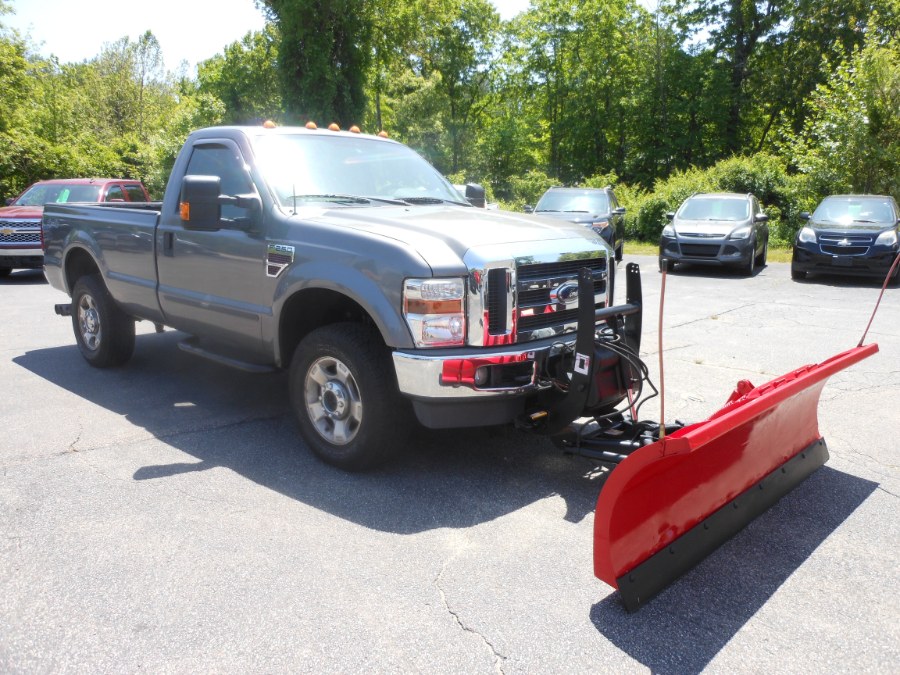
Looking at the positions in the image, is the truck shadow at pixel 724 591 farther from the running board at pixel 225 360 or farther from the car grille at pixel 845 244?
the car grille at pixel 845 244

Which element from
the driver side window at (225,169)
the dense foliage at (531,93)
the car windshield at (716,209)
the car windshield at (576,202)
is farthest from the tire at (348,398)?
the dense foliage at (531,93)

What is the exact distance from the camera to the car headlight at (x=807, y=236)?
1395cm

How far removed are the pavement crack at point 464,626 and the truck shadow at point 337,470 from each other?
51 cm

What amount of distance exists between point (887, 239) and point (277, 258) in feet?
41.1

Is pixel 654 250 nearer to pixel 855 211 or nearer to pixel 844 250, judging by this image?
pixel 855 211

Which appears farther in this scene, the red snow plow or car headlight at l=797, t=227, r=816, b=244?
car headlight at l=797, t=227, r=816, b=244

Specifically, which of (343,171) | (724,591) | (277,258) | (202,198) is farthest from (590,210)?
(724,591)

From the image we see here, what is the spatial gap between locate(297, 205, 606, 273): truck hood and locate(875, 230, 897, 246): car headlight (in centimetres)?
1076

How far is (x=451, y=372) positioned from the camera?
393 cm

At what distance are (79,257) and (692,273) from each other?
12080mm

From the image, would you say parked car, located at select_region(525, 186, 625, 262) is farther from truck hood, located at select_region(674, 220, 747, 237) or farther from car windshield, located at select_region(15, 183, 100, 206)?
car windshield, located at select_region(15, 183, 100, 206)

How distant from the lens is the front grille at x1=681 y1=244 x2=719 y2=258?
15.0 metres

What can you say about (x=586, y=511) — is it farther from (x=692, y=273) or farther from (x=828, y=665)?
(x=692, y=273)

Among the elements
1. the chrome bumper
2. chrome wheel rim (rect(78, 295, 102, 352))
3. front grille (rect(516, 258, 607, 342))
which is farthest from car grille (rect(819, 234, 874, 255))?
chrome wheel rim (rect(78, 295, 102, 352))
